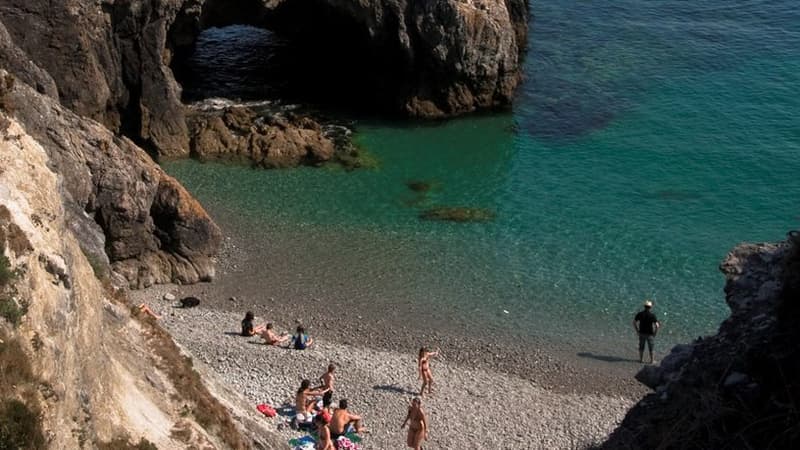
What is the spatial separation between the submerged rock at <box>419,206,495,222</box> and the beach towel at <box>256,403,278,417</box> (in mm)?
17082

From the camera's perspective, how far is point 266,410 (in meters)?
28.0

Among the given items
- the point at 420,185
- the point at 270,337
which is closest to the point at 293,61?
the point at 420,185

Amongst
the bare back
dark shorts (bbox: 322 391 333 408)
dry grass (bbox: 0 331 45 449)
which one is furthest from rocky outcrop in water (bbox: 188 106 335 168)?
dry grass (bbox: 0 331 45 449)

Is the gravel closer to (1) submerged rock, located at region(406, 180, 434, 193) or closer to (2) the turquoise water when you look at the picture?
(2) the turquoise water

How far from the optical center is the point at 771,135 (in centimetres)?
5250

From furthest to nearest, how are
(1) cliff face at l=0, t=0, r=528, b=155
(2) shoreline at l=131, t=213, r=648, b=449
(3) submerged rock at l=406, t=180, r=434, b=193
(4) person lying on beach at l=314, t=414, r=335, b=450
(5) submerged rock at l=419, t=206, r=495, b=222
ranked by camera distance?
(3) submerged rock at l=406, t=180, r=434, b=193
(5) submerged rock at l=419, t=206, r=495, b=222
(1) cliff face at l=0, t=0, r=528, b=155
(2) shoreline at l=131, t=213, r=648, b=449
(4) person lying on beach at l=314, t=414, r=335, b=450

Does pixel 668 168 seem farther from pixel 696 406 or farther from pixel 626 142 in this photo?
pixel 696 406

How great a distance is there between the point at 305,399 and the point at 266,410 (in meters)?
1.15

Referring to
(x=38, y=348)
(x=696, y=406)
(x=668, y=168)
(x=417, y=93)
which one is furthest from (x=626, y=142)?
(x=38, y=348)

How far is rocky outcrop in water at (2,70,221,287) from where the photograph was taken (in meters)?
32.2

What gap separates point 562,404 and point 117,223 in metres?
17.0

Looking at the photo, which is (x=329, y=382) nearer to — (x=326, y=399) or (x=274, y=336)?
(x=326, y=399)

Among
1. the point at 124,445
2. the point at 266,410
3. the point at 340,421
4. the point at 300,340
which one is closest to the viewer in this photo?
the point at 124,445

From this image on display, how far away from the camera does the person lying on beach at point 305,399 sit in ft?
91.8
